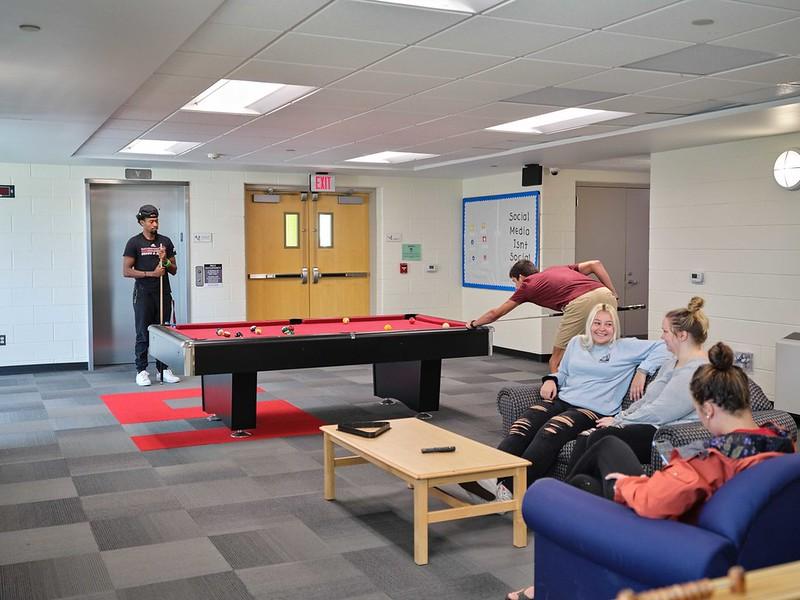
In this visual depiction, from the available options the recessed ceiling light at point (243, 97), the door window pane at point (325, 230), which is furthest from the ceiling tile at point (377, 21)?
the door window pane at point (325, 230)

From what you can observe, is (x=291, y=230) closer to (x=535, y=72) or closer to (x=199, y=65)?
(x=199, y=65)

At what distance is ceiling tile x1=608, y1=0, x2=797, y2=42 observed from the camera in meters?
3.52

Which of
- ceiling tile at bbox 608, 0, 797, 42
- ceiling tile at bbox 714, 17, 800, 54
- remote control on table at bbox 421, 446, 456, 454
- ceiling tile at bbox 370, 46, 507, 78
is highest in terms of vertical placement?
ceiling tile at bbox 608, 0, 797, 42

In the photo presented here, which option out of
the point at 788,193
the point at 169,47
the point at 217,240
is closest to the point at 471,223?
the point at 217,240

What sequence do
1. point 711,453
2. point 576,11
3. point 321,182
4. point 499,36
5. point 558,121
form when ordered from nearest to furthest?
point 711,453 < point 576,11 < point 499,36 < point 558,121 < point 321,182

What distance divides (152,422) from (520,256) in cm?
510

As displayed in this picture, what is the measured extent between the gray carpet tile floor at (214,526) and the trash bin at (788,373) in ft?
7.19

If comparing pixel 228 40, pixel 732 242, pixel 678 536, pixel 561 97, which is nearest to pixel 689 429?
pixel 678 536

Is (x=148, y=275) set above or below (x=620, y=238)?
below

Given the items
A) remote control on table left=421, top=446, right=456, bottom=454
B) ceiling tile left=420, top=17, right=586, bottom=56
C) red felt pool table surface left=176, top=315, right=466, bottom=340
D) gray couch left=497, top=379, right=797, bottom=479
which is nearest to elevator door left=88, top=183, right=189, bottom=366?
red felt pool table surface left=176, top=315, right=466, bottom=340

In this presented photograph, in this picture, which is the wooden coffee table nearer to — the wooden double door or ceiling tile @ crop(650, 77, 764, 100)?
ceiling tile @ crop(650, 77, 764, 100)

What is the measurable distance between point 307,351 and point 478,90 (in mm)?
2110

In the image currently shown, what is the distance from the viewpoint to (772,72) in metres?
4.71

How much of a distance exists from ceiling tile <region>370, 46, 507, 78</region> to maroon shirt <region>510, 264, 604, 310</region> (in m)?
2.11
